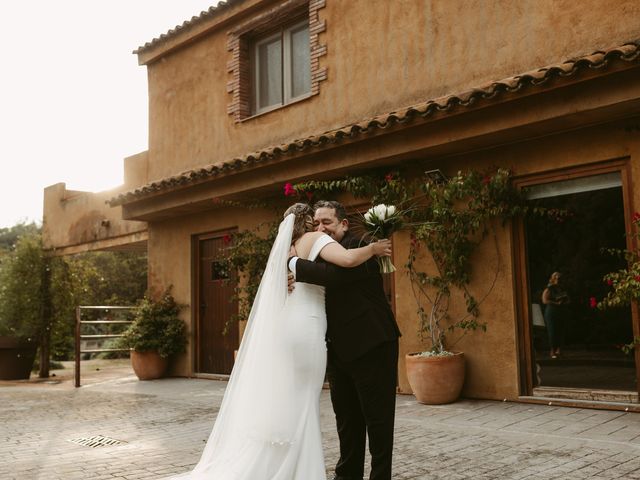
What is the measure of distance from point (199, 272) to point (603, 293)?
718 cm

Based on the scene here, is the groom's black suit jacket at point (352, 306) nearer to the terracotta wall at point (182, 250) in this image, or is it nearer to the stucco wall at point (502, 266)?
the stucco wall at point (502, 266)

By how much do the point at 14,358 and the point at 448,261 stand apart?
33.5 feet

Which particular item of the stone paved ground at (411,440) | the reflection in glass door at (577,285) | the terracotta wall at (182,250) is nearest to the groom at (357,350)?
the stone paved ground at (411,440)

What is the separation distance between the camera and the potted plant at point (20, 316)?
13.6 metres

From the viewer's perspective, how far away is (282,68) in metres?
11.2

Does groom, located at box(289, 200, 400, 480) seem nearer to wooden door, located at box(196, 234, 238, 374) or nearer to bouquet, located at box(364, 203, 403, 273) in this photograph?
bouquet, located at box(364, 203, 403, 273)

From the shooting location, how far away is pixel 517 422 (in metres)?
6.23

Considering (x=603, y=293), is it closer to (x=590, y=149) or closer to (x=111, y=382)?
(x=590, y=149)

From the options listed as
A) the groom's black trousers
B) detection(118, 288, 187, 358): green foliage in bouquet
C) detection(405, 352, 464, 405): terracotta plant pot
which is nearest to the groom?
the groom's black trousers

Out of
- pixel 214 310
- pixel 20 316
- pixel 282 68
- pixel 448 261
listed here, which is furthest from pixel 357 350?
pixel 20 316

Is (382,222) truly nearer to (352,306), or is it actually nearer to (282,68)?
(352,306)

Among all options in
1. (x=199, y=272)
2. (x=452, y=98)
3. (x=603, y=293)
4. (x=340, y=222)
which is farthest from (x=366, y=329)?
(x=199, y=272)

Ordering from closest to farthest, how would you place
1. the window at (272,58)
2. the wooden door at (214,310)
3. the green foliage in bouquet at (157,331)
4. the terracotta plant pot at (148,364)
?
the window at (272,58), the wooden door at (214,310), the green foliage in bouquet at (157,331), the terracotta plant pot at (148,364)

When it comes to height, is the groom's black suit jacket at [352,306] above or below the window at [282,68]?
below
